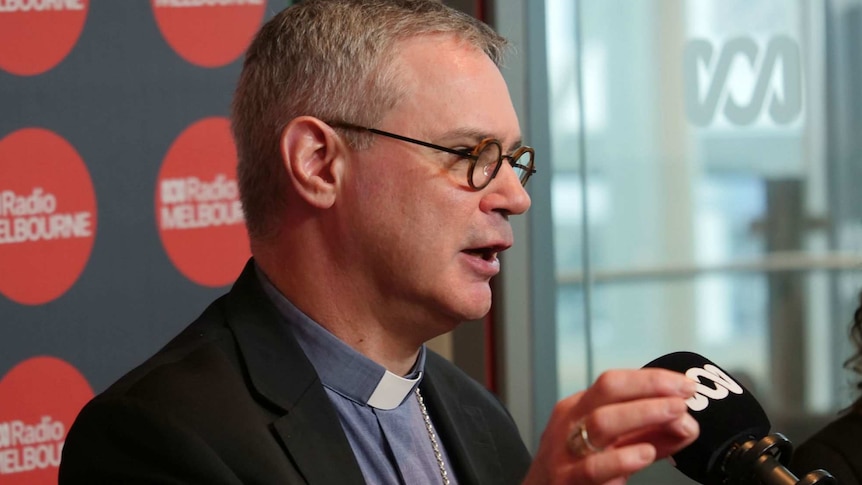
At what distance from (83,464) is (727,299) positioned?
8.55 feet

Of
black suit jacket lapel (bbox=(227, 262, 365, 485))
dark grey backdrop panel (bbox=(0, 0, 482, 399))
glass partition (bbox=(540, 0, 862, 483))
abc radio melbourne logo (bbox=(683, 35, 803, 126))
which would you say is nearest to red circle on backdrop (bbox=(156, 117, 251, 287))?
dark grey backdrop panel (bbox=(0, 0, 482, 399))

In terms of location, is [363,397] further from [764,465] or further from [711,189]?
[711,189]

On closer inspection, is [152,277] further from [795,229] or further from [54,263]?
[795,229]

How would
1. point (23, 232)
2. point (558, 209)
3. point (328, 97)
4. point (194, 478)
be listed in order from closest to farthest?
point (194, 478)
point (328, 97)
point (23, 232)
point (558, 209)

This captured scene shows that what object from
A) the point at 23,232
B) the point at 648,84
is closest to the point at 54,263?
the point at 23,232

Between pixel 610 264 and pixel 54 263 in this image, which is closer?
pixel 54 263

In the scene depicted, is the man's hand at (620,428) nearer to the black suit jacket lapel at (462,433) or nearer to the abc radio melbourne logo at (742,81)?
the black suit jacket lapel at (462,433)

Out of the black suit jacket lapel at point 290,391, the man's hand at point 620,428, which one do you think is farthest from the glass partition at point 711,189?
the man's hand at point 620,428

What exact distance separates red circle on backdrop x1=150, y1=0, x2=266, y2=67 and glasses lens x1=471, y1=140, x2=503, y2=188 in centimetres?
109

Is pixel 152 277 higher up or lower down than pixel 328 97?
lower down

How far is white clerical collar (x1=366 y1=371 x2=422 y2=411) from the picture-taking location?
1913 millimetres

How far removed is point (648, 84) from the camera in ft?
12.3

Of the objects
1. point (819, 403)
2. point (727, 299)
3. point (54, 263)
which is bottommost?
point (819, 403)

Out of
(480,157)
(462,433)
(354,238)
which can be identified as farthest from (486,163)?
(462,433)
